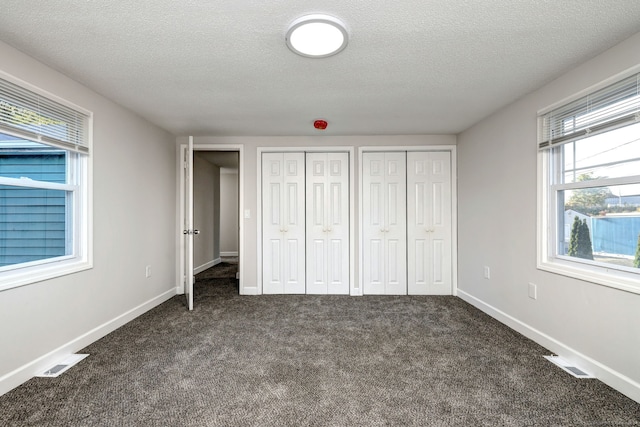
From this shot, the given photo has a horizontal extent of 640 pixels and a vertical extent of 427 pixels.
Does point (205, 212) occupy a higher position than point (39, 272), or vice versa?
point (205, 212)

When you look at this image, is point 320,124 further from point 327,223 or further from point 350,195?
point 327,223

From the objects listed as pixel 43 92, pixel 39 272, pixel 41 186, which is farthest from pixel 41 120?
pixel 39 272

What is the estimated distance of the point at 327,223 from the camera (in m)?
3.98

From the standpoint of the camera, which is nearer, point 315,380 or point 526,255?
point 315,380

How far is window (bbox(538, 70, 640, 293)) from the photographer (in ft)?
6.01

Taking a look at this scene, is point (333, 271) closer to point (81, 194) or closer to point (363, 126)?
point (363, 126)

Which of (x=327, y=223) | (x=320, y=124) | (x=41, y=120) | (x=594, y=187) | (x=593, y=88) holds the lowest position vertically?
(x=327, y=223)

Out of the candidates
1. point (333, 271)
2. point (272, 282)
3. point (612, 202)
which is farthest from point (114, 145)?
point (612, 202)

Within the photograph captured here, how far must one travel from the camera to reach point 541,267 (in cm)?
241

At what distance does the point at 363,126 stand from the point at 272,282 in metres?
2.38

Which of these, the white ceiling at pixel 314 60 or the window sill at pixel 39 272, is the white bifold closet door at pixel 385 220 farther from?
the window sill at pixel 39 272

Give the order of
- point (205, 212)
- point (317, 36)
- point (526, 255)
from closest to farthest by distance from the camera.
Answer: point (317, 36), point (526, 255), point (205, 212)

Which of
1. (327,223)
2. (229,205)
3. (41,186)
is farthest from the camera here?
(229,205)

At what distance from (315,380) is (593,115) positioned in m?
2.64
